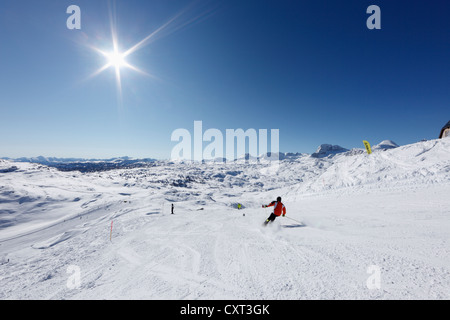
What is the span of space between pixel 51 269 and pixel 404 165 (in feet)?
95.7

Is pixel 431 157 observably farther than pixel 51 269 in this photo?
Yes

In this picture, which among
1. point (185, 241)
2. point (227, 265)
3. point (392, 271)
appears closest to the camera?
point (392, 271)
